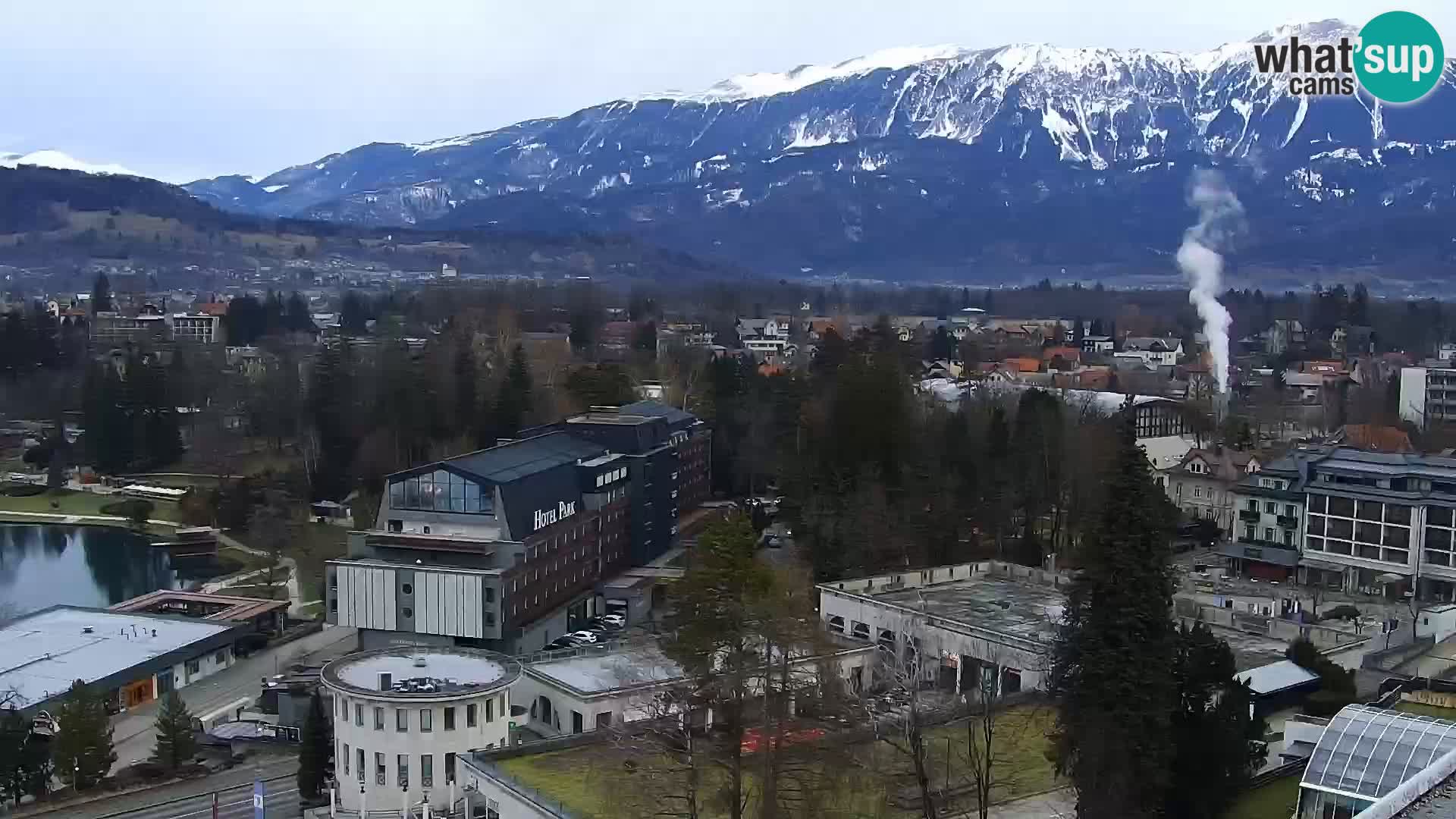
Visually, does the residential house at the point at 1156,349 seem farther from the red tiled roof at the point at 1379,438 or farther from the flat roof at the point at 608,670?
the flat roof at the point at 608,670

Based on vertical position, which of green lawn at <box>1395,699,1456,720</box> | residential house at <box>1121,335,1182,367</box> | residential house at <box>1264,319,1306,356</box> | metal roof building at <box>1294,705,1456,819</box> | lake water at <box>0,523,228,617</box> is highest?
residential house at <box>1264,319,1306,356</box>

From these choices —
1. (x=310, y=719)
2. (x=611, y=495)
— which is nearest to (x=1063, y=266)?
(x=611, y=495)

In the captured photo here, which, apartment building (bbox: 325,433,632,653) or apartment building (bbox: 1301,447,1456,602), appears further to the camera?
apartment building (bbox: 1301,447,1456,602)

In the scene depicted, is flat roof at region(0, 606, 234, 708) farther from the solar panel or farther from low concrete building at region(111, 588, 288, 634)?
the solar panel

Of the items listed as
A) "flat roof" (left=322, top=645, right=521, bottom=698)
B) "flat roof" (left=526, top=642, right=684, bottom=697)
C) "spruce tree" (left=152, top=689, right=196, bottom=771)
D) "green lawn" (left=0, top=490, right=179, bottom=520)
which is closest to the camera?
"flat roof" (left=322, top=645, right=521, bottom=698)

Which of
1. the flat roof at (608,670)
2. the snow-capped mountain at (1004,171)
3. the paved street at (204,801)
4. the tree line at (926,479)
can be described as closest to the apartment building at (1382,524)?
the tree line at (926,479)

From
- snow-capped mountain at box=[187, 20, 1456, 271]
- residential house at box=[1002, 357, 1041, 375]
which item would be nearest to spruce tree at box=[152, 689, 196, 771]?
residential house at box=[1002, 357, 1041, 375]

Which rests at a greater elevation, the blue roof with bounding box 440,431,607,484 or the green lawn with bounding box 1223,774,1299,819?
the blue roof with bounding box 440,431,607,484
